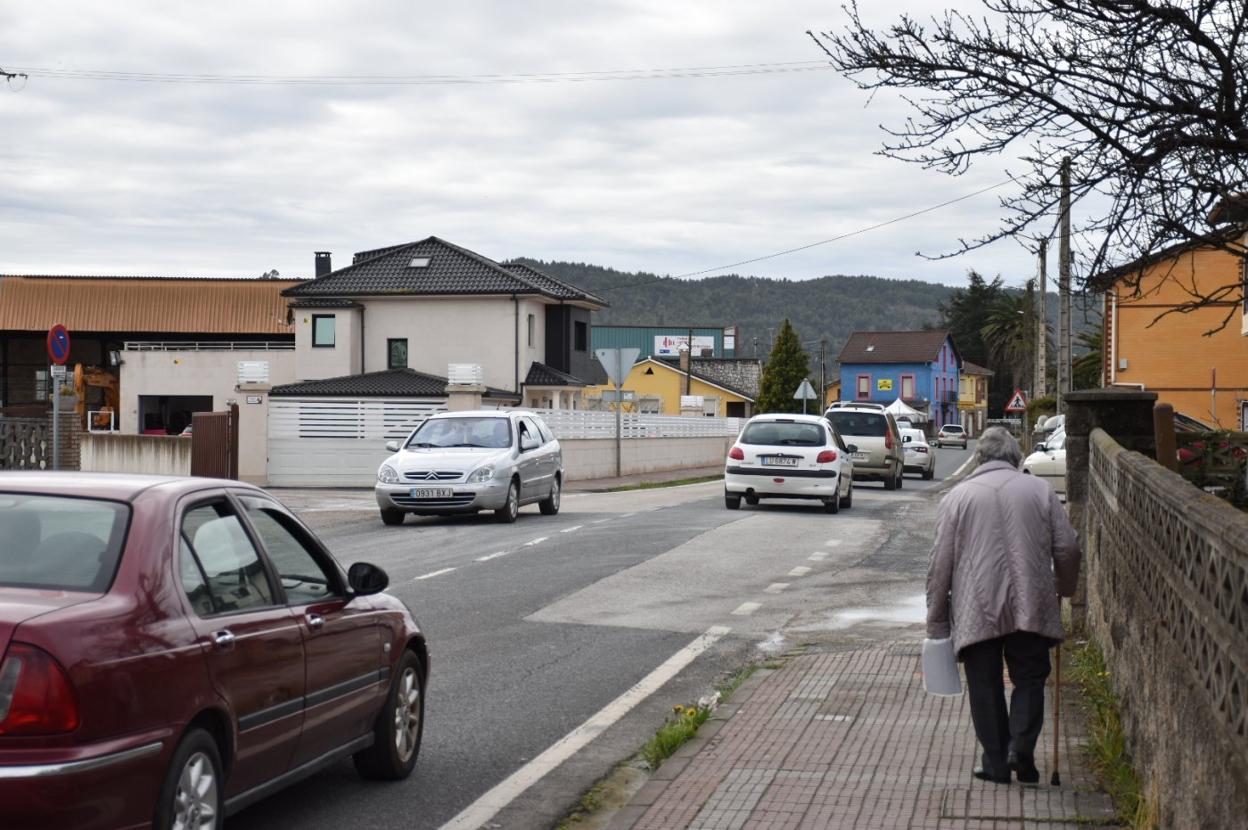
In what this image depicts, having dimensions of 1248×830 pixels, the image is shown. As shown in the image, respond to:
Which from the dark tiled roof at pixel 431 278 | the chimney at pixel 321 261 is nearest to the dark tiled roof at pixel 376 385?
the dark tiled roof at pixel 431 278

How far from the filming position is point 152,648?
15.4 feet

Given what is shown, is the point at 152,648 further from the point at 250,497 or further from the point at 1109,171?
the point at 1109,171

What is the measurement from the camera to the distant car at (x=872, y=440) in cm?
3312

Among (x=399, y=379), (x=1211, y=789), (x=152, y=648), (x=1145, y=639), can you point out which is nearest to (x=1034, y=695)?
(x=1145, y=639)

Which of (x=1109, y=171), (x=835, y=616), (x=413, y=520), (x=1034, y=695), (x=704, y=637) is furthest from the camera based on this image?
(x=413, y=520)

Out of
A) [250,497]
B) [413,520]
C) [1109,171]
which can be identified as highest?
[1109,171]

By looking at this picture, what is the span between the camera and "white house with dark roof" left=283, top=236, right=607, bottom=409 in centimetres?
5381

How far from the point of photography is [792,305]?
174 m

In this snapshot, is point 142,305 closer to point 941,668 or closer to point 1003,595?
point 941,668

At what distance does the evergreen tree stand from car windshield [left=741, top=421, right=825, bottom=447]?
6536 centimetres

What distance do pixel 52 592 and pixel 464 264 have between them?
170ft

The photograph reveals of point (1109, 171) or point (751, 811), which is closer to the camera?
point (751, 811)

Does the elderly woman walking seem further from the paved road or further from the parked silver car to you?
the parked silver car

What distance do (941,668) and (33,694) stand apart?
3.98m
